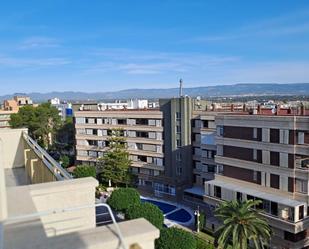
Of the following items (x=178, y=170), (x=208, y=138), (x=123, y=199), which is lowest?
(x=123, y=199)

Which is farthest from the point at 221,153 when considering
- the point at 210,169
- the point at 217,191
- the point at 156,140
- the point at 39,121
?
the point at 39,121

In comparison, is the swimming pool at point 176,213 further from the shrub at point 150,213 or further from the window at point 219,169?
the shrub at point 150,213

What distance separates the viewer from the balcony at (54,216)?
119 inches

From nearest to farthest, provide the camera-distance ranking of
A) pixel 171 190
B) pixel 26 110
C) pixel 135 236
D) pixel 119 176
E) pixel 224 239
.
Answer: pixel 135 236 < pixel 224 239 < pixel 171 190 < pixel 119 176 < pixel 26 110

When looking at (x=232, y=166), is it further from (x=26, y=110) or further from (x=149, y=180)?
(x=26, y=110)

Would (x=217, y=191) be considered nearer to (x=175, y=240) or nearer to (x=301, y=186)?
(x=301, y=186)

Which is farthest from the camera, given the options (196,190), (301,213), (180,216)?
(196,190)

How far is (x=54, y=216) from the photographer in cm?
484

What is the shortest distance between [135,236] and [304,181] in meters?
26.1

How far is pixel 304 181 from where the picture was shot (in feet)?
86.5

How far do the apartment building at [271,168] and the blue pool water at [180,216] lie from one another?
5.63 m

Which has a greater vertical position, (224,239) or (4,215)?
(4,215)

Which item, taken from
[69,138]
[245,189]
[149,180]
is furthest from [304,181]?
[69,138]

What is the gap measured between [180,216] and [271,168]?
44.1ft
